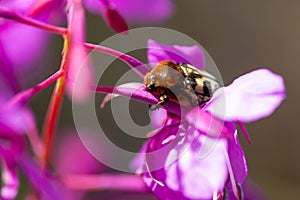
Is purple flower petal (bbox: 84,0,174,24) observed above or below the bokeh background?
above

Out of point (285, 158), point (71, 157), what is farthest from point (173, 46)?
point (285, 158)

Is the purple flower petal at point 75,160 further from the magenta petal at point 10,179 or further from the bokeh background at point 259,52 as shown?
the bokeh background at point 259,52

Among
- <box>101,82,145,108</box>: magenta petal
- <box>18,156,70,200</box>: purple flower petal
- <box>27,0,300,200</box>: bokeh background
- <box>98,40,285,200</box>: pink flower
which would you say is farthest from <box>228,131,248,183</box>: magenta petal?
<box>27,0,300,200</box>: bokeh background

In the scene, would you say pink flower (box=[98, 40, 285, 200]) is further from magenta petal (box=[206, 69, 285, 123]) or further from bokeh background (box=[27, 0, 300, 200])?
bokeh background (box=[27, 0, 300, 200])

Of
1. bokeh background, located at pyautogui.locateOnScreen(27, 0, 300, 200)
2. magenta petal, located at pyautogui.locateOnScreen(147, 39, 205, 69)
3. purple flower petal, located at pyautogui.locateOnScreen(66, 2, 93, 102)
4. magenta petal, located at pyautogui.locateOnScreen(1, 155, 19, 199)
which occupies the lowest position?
bokeh background, located at pyautogui.locateOnScreen(27, 0, 300, 200)

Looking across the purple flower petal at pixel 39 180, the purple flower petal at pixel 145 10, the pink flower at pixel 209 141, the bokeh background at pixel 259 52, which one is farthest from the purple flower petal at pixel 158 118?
the bokeh background at pixel 259 52

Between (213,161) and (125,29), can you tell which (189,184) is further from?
(125,29)
